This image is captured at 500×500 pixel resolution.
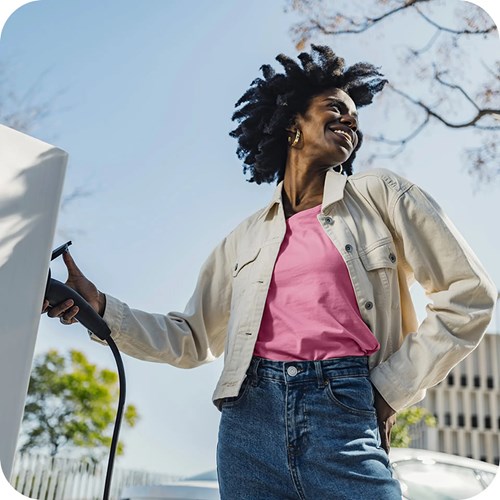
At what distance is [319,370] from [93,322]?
44 cm

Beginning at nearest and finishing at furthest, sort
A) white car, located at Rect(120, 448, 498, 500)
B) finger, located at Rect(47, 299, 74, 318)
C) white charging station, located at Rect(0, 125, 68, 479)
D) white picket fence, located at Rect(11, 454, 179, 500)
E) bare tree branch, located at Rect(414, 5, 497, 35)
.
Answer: white charging station, located at Rect(0, 125, 68, 479) → finger, located at Rect(47, 299, 74, 318) → white car, located at Rect(120, 448, 498, 500) → bare tree branch, located at Rect(414, 5, 497, 35) → white picket fence, located at Rect(11, 454, 179, 500)

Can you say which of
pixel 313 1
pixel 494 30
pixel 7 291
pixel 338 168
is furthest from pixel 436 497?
pixel 313 1

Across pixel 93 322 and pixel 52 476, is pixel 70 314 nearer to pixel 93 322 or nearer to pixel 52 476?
pixel 93 322

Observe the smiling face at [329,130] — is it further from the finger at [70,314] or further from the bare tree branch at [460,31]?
the bare tree branch at [460,31]

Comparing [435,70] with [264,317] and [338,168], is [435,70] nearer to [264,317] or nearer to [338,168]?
[338,168]

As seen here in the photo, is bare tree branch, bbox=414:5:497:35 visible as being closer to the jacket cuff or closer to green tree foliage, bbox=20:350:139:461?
the jacket cuff

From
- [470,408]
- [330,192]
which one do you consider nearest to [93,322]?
[330,192]

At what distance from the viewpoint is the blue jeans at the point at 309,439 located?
1.16 metres

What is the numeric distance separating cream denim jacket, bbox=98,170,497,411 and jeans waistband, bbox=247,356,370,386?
0.04m

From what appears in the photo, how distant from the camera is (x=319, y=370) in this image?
1.21 meters

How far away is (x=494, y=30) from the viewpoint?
15.5 feet

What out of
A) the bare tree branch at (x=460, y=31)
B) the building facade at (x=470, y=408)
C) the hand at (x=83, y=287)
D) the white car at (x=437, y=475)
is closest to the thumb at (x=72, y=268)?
the hand at (x=83, y=287)

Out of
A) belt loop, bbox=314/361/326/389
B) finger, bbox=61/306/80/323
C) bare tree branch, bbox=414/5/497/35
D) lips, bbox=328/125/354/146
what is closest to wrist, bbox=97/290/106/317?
finger, bbox=61/306/80/323

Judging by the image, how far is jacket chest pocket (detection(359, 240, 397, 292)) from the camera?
1.31 metres
